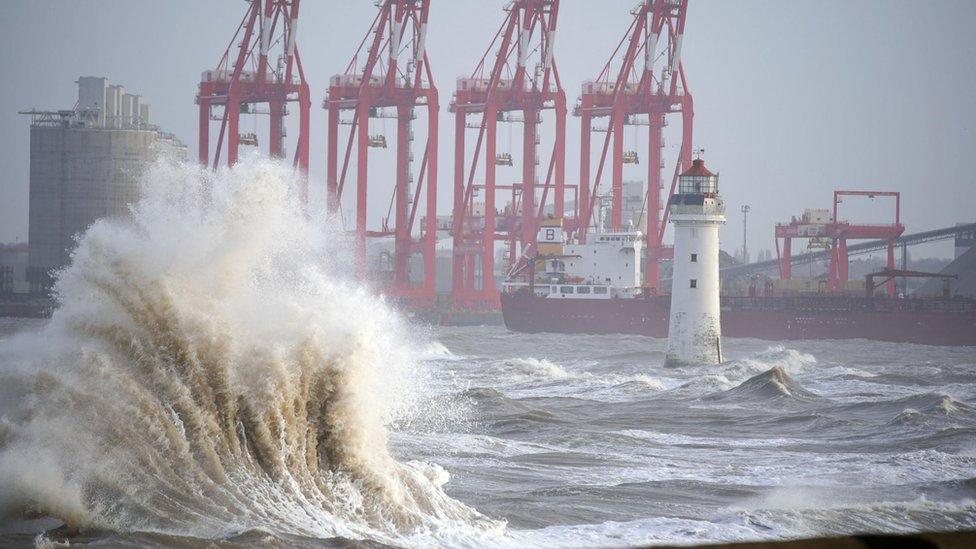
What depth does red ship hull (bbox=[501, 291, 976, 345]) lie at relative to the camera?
59.2m

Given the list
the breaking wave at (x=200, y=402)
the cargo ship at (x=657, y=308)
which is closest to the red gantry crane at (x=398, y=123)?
the cargo ship at (x=657, y=308)

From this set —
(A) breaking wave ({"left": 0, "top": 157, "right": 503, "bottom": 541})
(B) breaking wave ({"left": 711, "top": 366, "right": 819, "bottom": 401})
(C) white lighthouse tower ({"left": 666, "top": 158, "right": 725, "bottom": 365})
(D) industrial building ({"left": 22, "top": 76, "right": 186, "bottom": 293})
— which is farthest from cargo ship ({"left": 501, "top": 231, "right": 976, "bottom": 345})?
Result: (A) breaking wave ({"left": 0, "top": 157, "right": 503, "bottom": 541})

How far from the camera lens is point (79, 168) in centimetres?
6912

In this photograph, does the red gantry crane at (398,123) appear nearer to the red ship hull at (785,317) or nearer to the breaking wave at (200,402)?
the red ship hull at (785,317)

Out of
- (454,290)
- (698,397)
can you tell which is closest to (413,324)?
(454,290)

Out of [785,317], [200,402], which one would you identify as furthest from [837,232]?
[200,402]

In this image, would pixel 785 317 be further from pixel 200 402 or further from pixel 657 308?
pixel 200 402

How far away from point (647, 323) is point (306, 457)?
53.0m

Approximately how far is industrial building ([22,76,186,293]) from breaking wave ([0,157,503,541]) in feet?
183

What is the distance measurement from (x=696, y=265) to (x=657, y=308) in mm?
30739

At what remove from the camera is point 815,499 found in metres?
14.2

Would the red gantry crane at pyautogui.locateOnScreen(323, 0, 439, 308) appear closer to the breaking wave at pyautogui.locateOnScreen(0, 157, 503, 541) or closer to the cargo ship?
the cargo ship

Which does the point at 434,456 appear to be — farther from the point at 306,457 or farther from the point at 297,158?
the point at 297,158

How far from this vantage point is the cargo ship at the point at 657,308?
59.4m
